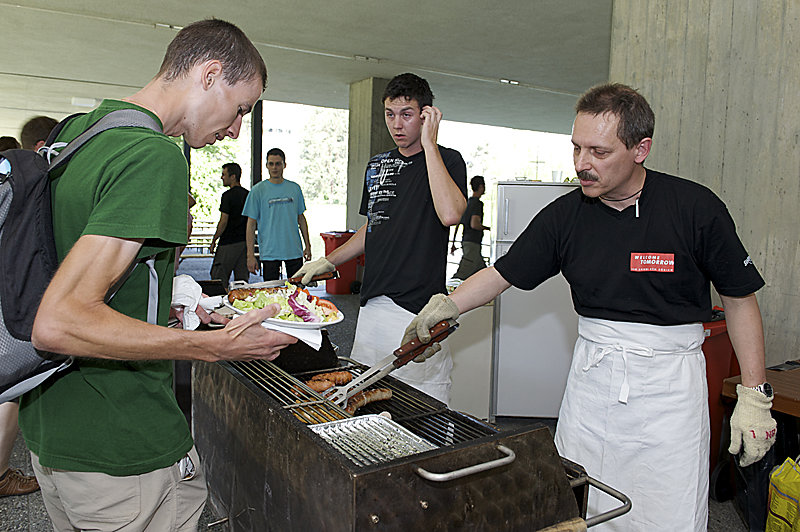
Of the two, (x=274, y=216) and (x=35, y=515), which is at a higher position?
(x=274, y=216)

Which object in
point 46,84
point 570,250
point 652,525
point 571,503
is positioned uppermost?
point 46,84

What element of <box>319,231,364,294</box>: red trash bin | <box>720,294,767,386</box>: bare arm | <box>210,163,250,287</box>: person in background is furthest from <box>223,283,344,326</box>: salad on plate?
<box>319,231,364,294</box>: red trash bin

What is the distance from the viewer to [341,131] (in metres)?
13.8

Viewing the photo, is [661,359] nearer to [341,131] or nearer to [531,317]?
[531,317]

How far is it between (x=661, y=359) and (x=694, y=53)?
2.45m

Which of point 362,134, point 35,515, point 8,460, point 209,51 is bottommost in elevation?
point 35,515

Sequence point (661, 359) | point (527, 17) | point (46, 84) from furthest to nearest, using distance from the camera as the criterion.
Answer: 1. point (46, 84)
2. point (527, 17)
3. point (661, 359)

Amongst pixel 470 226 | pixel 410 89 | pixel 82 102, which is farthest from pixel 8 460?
pixel 82 102

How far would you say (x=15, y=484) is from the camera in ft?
10.1

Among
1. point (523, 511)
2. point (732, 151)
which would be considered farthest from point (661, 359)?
point (732, 151)

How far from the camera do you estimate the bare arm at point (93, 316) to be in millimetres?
1021

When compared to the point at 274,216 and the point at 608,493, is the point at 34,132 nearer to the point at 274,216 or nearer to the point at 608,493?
the point at 274,216

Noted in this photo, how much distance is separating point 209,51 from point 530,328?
3465mm

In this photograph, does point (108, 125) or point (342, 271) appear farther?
point (342, 271)
